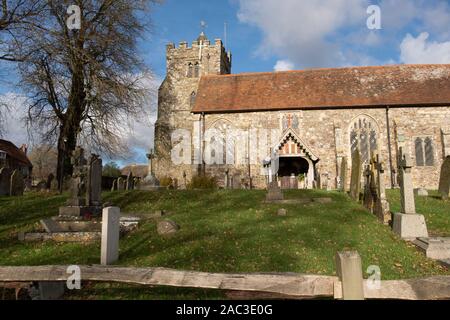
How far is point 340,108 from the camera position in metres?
24.4

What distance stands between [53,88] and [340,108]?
1961 centimetres

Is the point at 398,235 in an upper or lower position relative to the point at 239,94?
lower

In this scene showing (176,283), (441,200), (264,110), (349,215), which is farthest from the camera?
(264,110)

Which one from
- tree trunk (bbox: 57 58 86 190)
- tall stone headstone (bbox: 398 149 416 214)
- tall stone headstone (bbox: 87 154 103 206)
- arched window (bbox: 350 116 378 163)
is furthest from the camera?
arched window (bbox: 350 116 378 163)

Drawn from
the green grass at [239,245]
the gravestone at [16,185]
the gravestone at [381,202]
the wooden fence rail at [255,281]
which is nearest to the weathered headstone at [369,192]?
the green grass at [239,245]

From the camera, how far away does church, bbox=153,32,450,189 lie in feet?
76.1

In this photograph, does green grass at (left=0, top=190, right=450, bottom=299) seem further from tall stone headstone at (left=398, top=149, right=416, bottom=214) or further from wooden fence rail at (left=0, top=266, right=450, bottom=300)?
wooden fence rail at (left=0, top=266, right=450, bottom=300)

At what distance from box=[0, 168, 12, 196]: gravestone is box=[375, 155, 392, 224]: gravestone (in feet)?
56.7

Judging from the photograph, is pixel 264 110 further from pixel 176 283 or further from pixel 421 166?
pixel 176 283

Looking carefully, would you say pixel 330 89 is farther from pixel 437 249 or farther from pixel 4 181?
pixel 4 181

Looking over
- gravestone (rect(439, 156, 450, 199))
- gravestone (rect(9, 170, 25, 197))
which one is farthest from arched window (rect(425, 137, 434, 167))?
gravestone (rect(9, 170, 25, 197))

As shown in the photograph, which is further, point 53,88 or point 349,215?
point 53,88

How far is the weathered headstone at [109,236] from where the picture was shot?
6.07 metres
